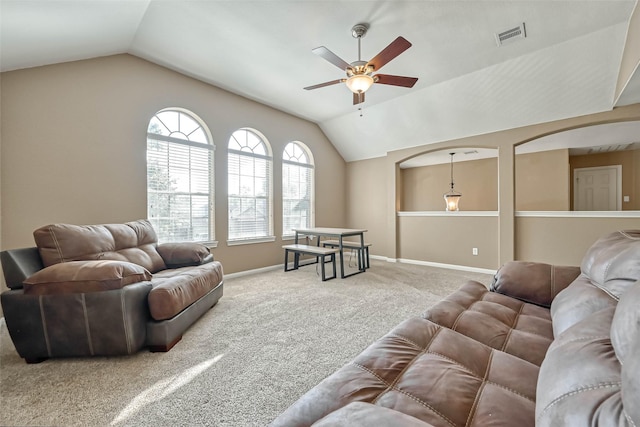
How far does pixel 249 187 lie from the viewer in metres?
4.80

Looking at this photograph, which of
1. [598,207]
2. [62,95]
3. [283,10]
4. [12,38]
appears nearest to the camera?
[12,38]

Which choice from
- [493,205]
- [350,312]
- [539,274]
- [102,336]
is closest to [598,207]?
[493,205]

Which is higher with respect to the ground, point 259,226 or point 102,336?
point 259,226

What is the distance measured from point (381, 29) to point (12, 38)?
3368mm

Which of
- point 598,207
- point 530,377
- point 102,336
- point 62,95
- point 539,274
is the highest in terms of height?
point 62,95

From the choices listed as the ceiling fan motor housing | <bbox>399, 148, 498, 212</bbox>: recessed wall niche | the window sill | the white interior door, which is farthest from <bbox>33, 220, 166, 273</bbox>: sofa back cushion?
the white interior door

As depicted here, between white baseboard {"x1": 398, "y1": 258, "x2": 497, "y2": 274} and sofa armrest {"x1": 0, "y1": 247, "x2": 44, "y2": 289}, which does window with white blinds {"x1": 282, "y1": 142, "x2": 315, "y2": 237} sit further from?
sofa armrest {"x1": 0, "y1": 247, "x2": 44, "y2": 289}

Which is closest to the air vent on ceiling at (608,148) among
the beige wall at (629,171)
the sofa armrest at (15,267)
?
the beige wall at (629,171)

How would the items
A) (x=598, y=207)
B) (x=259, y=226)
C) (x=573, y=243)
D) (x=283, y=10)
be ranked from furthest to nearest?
(x=598, y=207), (x=259, y=226), (x=573, y=243), (x=283, y=10)

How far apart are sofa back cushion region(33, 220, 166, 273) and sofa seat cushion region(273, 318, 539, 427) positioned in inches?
95.7

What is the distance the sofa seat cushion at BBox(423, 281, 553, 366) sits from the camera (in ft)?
4.03

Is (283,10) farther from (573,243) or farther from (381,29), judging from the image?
(573,243)

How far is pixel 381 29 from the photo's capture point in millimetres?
3004

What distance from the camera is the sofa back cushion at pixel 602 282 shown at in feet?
3.65
